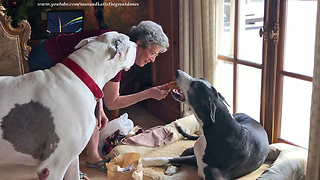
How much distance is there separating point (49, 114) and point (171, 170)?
103cm

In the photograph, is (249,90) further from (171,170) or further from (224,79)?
(171,170)

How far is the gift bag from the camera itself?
74.2 inches

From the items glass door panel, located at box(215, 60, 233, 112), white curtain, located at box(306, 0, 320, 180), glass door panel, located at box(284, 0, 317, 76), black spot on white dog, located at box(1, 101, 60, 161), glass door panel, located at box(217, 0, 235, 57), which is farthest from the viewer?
glass door panel, located at box(215, 60, 233, 112)

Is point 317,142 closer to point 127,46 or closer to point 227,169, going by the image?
point 227,169

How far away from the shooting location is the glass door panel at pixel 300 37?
2162 millimetres

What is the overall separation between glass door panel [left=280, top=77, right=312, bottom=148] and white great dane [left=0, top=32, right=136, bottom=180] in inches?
60.0

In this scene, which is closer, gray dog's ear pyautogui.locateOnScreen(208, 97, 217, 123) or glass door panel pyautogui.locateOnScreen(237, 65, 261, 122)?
gray dog's ear pyautogui.locateOnScreen(208, 97, 217, 123)

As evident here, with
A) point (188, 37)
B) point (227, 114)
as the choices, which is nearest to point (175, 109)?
point (188, 37)

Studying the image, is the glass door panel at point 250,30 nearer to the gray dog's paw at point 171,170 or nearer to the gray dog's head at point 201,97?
the gray dog's head at point 201,97

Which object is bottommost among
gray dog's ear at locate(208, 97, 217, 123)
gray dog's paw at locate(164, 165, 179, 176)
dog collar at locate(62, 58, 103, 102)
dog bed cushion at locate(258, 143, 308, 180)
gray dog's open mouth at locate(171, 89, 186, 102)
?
gray dog's paw at locate(164, 165, 179, 176)

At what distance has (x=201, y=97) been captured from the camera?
5.99ft

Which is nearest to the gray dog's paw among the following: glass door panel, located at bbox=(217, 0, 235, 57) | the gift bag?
the gift bag

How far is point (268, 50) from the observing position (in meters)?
2.40

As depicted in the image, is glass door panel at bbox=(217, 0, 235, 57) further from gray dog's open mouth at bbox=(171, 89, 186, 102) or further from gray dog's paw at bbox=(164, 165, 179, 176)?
gray dog's paw at bbox=(164, 165, 179, 176)
